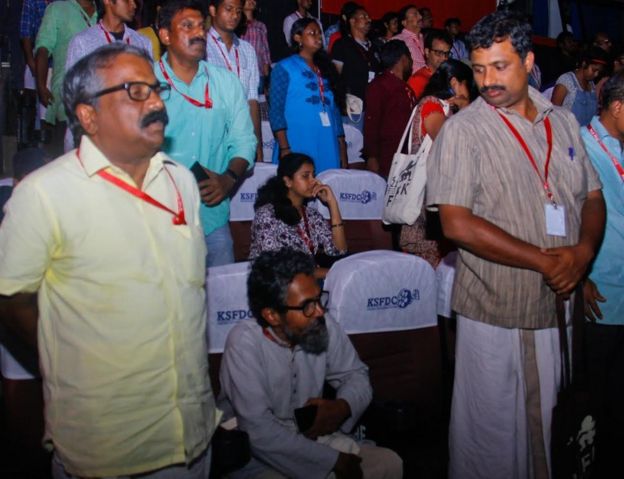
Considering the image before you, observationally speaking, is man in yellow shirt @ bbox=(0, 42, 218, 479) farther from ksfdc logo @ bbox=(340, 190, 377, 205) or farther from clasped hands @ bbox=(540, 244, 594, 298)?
ksfdc logo @ bbox=(340, 190, 377, 205)

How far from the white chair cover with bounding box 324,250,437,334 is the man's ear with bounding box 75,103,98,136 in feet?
5.81

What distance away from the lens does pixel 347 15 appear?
7859mm

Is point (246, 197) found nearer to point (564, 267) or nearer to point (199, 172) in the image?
point (199, 172)

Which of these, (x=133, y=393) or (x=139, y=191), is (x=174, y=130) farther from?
(x=133, y=393)

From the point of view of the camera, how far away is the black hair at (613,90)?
3449 millimetres

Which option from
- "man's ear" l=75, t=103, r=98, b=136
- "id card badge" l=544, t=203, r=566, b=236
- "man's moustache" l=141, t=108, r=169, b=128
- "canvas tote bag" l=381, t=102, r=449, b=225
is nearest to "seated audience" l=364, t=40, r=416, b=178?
"canvas tote bag" l=381, t=102, r=449, b=225

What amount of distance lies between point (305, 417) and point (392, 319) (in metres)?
1.00

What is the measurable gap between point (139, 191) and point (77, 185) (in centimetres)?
18

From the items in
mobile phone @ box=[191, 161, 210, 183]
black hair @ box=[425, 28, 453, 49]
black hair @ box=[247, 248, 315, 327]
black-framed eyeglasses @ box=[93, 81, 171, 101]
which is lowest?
black hair @ box=[247, 248, 315, 327]

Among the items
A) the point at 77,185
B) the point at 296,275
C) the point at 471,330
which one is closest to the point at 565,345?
the point at 471,330

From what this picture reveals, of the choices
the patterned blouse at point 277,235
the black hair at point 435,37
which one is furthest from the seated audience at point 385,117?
the patterned blouse at point 277,235

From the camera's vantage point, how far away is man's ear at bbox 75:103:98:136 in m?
2.06

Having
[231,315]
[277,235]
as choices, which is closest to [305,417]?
[231,315]

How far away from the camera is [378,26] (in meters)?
9.59
